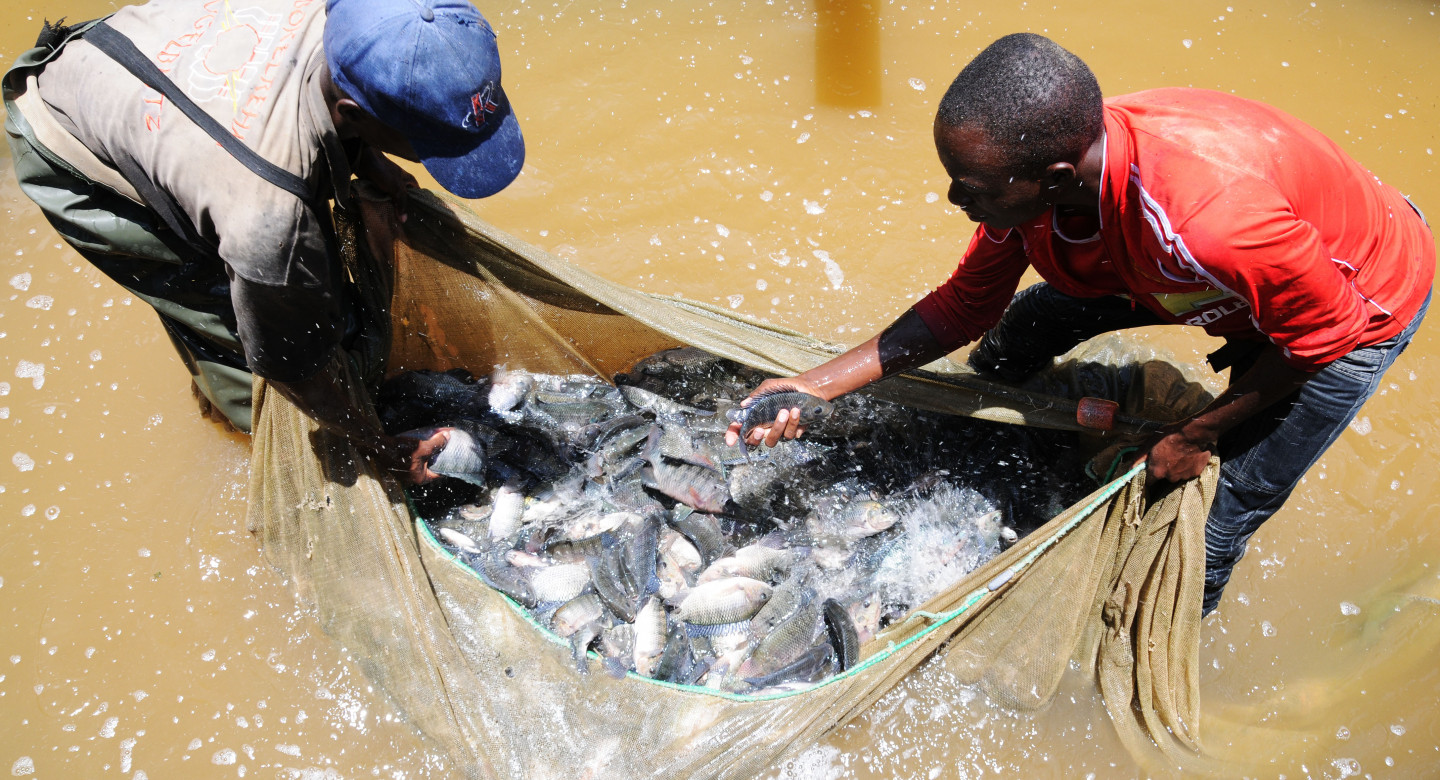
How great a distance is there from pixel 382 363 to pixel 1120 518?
254cm

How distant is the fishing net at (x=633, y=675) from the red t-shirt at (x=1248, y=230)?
0.49 metres

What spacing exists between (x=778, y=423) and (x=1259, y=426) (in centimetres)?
137

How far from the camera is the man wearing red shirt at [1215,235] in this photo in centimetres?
183

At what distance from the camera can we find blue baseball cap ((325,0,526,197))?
1845 mm

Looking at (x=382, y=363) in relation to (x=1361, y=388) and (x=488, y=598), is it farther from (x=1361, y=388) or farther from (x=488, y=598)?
(x=1361, y=388)

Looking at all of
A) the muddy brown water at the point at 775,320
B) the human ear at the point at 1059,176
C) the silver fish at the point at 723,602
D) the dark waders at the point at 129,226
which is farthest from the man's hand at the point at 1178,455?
the dark waders at the point at 129,226

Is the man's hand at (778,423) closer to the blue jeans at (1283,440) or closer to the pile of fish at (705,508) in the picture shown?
the pile of fish at (705,508)

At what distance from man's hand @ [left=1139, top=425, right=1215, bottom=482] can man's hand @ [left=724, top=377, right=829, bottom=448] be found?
0.99 meters

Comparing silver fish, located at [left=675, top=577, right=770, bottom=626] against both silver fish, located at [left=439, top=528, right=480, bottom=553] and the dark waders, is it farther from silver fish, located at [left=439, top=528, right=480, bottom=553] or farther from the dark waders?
the dark waders

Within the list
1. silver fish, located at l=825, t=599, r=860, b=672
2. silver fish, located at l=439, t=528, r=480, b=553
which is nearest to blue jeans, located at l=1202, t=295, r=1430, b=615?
silver fish, located at l=825, t=599, r=860, b=672

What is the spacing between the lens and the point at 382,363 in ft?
10.0

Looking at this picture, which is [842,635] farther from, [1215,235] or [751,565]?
[1215,235]

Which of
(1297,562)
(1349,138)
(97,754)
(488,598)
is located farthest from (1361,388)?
(97,754)

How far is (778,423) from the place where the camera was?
8.36ft
